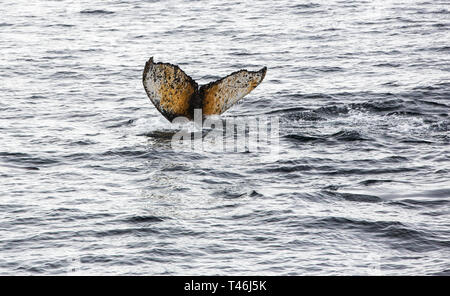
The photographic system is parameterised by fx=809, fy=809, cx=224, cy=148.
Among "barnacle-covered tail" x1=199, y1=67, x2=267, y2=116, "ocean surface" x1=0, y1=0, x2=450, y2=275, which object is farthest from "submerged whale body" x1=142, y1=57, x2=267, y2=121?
"ocean surface" x1=0, y1=0, x2=450, y2=275

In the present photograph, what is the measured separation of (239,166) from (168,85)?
3.06 meters

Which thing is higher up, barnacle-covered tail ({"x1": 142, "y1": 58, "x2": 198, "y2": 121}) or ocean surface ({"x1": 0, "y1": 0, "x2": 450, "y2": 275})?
barnacle-covered tail ({"x1": 142, "y1": 58, "x2": 198, "y2": 121})

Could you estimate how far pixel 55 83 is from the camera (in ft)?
81.6

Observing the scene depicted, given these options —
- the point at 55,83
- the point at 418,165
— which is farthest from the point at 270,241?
the point at 55,83

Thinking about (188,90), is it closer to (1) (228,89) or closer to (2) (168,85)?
(2) (168,85)

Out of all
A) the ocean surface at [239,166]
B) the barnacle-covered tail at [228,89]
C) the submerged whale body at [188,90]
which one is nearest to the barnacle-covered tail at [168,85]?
the submerged whale body at [188,90]

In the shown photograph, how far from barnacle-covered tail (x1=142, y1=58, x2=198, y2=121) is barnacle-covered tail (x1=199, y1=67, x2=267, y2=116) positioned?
37cm

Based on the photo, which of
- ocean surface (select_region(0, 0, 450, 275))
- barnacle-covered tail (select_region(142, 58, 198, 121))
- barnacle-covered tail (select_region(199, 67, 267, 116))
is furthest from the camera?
barnacle-covered tail (select_region(199, 67, 267, 116))

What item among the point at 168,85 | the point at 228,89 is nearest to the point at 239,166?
the point at 228,89

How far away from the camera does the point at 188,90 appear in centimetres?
1777

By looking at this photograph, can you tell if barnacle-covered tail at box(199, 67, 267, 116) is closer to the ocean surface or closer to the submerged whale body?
the submerged whale body

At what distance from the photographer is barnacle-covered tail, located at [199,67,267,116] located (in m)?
17.8

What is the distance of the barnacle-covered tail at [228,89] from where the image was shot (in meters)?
17.8

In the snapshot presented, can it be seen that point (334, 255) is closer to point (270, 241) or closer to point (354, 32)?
point (270, 241)
